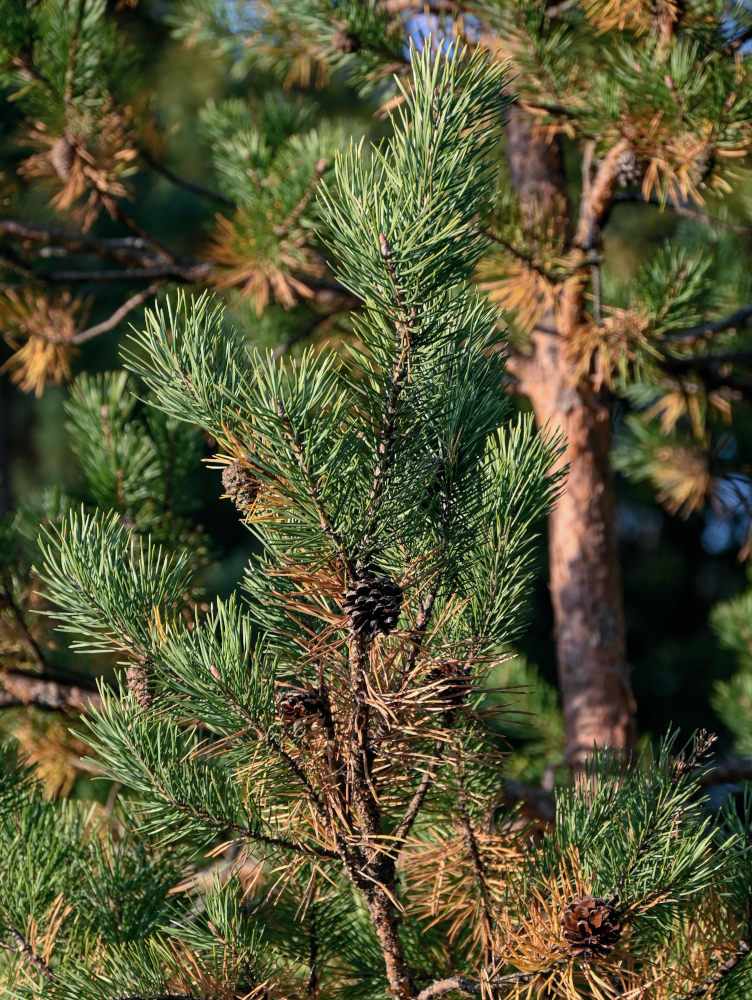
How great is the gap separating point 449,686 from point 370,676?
0.06 meters

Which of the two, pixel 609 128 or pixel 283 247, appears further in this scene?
pixel 283 247

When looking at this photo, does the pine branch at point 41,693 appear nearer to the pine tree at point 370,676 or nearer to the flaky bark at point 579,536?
Answer: the pine tree at point 370,676

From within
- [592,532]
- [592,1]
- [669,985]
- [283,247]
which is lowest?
[592,532]

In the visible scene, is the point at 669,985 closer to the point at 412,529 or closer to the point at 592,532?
the point at 412,529

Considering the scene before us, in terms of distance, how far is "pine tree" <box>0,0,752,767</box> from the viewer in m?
1.21

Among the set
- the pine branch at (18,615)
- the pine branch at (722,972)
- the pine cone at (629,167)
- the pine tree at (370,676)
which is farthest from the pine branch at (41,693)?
the pine cone at (629,167)

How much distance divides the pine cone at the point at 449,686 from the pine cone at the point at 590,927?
6.5 inches

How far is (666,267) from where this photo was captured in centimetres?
139

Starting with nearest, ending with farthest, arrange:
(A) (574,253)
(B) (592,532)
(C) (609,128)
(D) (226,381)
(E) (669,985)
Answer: (D) (226,381) → (E) (669,985) → (C) (609,128) → (A) (574,253) → (B) (592,532)

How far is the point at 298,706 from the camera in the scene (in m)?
0.71

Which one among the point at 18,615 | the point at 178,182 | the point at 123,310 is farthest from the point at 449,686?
the point at 178,182

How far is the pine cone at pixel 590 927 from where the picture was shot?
27.9 inches

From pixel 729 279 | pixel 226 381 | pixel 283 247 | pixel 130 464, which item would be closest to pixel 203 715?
pixel 226 381

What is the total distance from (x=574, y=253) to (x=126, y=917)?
1003mm
